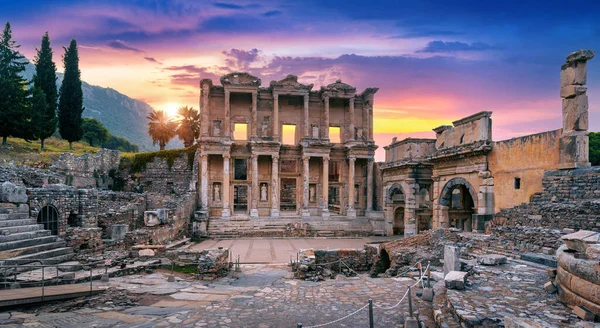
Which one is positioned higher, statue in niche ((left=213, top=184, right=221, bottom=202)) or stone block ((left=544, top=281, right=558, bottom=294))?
statue in niche ((left=213, top=184, right=221, bottom=202))

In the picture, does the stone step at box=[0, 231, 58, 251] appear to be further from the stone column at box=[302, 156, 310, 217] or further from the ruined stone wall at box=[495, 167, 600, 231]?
the stone column at box=[302, 156, 310, 217]

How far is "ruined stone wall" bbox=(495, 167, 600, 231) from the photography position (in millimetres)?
11094

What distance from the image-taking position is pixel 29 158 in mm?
27625

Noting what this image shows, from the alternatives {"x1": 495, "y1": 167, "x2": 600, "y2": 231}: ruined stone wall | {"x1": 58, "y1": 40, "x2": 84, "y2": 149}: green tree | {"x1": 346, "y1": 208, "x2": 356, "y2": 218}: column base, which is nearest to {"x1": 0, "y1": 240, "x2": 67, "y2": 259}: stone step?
{"x1": 495, "y1": 167, "x2": 600, "y2": 231}: ruined stone wall

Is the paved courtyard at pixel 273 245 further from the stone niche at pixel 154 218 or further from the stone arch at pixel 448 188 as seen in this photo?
the stone arch at pixel 448 188

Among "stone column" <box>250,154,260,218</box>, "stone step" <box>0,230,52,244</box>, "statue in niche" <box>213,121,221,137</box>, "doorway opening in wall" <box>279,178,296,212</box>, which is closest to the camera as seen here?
"stone step" <box>0,230,52,244</box>

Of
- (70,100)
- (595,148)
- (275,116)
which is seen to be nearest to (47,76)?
(70,100)

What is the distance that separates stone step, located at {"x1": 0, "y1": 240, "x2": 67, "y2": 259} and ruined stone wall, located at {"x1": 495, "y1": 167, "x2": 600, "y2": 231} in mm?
17723

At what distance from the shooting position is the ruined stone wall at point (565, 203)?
11.1 meters

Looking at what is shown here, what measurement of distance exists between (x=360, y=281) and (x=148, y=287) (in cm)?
648

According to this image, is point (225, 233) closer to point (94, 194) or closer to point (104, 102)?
point (94, 194)

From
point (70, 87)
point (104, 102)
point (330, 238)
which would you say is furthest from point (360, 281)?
point (104, 102)

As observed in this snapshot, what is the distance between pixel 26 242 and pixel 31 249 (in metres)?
0.41

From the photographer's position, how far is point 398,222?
96.7 ft
